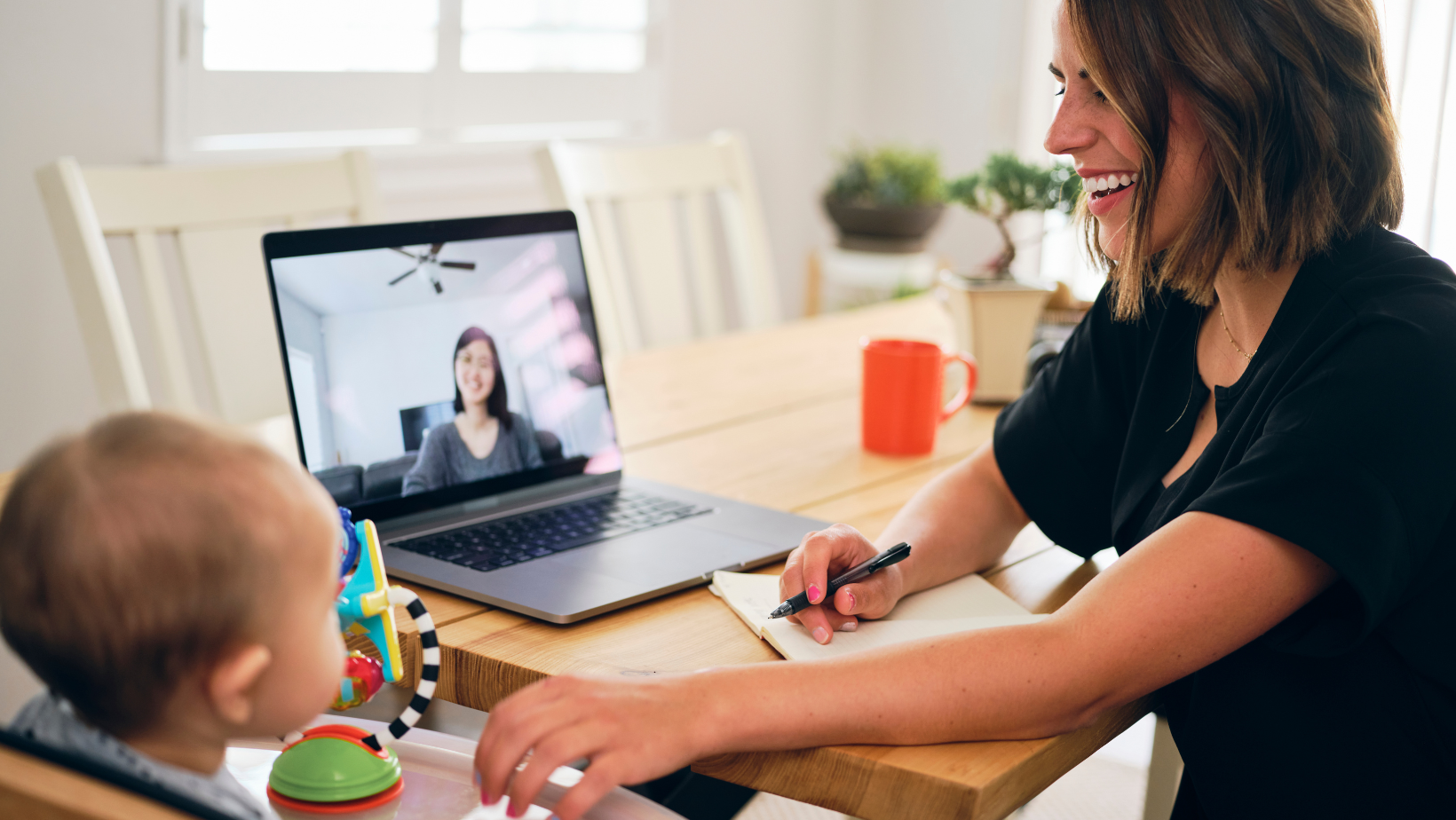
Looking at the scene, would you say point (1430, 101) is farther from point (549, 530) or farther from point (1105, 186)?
point (549, 530)

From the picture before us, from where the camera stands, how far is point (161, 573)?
1.60 ft

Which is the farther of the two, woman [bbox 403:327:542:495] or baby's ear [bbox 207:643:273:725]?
woman [bbox 403:327:542:495]

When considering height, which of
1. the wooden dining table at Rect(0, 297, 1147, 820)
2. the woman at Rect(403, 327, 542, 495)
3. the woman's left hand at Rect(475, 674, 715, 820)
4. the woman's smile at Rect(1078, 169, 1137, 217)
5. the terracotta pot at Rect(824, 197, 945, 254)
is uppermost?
the woman's smile at Rect(1078, 169, 1137, 217)

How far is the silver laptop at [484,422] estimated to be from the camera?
3.04ft

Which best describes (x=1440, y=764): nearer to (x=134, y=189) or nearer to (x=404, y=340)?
(x=404, y=340)

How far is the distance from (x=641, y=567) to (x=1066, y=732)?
347 millimetres

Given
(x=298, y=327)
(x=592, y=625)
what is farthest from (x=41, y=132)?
(x=592, y=625)

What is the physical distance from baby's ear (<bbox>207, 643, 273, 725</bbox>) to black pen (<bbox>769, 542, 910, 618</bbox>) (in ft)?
1.30

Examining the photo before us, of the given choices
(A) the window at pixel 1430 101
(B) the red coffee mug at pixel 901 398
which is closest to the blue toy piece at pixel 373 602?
(B) the red coffee mug at pixel 901 398

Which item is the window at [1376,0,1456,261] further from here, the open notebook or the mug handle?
the open notebook

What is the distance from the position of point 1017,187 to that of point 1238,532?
0.81m

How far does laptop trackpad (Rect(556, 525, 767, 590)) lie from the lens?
91 centimetres

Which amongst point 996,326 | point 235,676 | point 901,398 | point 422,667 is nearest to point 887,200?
point 996,326

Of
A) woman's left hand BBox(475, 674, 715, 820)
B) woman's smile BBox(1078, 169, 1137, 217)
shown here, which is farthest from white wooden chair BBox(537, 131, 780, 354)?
woman's left hand BBox(475, 674, 715, 820)
